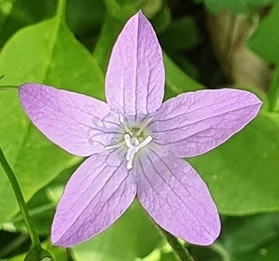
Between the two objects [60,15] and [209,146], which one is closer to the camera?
[209,146]

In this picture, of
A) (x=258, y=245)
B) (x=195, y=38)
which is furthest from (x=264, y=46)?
(x=258, y=245)

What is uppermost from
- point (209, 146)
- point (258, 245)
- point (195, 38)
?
point (209, 146)

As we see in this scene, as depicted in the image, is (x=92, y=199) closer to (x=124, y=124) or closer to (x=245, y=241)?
(x=124, y=124)

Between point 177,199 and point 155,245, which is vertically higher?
point 177,199

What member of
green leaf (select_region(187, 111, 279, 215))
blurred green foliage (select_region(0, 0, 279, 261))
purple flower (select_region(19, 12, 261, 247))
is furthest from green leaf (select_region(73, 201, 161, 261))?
purple flower (select_region(19, 12, 261, 247))

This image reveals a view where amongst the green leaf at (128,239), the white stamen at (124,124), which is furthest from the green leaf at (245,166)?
the white stamen at (124,124)

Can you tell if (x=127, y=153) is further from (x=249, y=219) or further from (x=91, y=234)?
(x=249, y=219)
